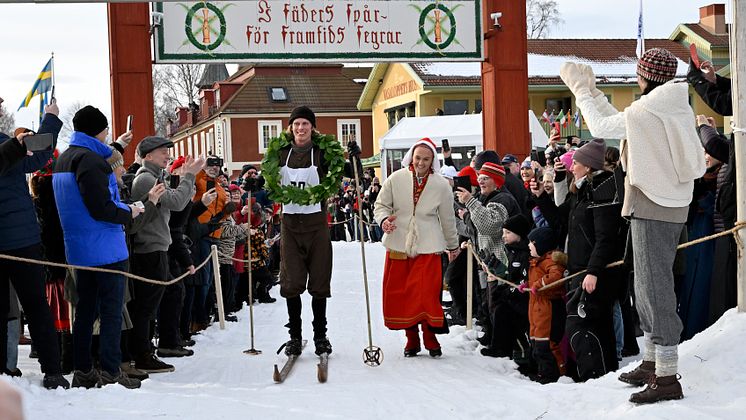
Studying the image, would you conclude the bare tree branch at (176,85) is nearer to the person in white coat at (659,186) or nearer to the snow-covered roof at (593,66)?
the snow-covered roof at (593,66)

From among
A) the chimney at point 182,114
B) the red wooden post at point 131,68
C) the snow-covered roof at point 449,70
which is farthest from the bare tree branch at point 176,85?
the red wooden post at point 131,68

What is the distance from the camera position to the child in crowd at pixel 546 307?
23.2ft

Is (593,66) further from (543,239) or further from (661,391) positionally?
(661,391)

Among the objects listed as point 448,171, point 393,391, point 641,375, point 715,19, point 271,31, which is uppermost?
Result: point 715,19

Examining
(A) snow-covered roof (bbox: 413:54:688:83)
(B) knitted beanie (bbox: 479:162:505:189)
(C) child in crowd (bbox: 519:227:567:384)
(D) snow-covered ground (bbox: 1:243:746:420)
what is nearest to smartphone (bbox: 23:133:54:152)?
(D) snow-covered ground (bbox: 1:243:746:420)

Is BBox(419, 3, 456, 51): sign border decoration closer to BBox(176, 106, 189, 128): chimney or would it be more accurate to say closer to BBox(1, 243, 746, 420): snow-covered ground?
BBox(1, 243, 746, 420): snow-covered ground

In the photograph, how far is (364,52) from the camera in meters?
12.2

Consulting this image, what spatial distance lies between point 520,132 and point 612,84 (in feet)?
96.5

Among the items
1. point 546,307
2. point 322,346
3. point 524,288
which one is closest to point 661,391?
point 546,307

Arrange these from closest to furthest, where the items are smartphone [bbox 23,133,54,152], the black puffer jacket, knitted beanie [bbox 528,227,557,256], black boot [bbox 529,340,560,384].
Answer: smartphone [bbox 23,133,54,152] → the black puffer jacket → black boot [bbox 529,340,560,384] → knitted beanie [bbox 528,227,557,256]

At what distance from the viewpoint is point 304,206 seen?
8008 millimetres

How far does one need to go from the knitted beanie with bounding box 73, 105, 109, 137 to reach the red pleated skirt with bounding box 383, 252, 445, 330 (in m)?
2.88

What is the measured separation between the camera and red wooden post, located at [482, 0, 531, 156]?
504 inches

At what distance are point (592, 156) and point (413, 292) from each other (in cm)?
236
